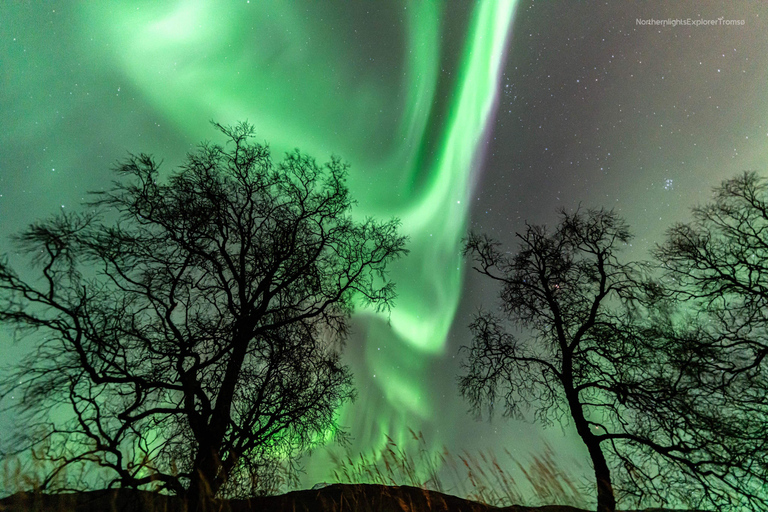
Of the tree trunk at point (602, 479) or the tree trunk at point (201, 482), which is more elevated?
the tree trunk at point (201, 482)

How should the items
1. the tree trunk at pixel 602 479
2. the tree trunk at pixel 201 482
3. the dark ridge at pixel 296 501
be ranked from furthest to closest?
the tree trunk at pixel 602 479, the tree trunk at pixel 201 482, the dark ridge at pixel 296 501

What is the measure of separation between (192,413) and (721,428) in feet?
32.6

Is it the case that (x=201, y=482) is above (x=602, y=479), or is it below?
above

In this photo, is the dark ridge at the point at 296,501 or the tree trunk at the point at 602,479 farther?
the tree trunk at the point at 602,479

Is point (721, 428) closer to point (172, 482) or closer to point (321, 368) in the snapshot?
point (321, 368)

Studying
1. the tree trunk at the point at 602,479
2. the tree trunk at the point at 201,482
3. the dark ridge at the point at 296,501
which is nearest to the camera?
the dark ridge at the point at 296,501

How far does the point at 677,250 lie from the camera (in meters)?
7.86

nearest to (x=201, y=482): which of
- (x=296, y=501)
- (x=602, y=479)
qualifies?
(x=296, y=501)

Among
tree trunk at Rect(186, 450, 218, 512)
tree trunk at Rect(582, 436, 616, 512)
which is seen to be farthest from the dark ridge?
tree trunk at Rect(582, 436, 616, 512)

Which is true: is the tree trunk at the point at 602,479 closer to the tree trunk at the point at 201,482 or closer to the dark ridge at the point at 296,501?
the dark ridge at the point at 296,501

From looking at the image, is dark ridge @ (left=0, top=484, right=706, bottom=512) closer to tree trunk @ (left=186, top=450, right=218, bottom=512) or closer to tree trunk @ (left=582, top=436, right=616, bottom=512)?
tree trunk @ (left=186, top=450, right=218, bottom=512)

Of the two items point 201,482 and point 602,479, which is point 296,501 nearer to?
point 201,482

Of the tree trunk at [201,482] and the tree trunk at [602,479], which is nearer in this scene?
the tree trunk at [201,482]


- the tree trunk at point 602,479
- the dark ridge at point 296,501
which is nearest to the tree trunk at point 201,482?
the dark ridge at point 296,501
